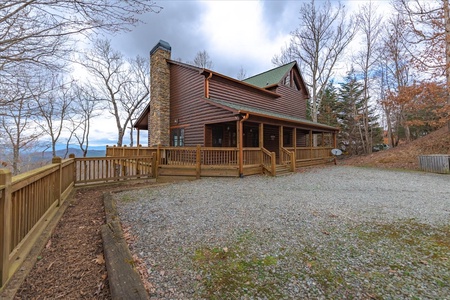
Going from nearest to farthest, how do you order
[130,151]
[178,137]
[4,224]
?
1. [4,224]
2. [130,151]
3. [178,137]

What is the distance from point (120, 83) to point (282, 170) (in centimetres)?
2437

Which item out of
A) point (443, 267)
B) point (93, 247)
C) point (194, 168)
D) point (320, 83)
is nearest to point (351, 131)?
point (320, 83)

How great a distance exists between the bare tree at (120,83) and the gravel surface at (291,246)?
80.0ft

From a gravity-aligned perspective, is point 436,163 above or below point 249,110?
below

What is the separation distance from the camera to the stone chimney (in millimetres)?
13508

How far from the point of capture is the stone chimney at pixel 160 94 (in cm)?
1351

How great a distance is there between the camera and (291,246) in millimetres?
2885

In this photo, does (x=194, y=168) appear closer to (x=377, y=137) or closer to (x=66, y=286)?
(x=66, y=286)

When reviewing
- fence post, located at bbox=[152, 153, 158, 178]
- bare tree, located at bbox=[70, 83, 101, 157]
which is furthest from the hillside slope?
bare tree, located at bbox=[70, 83, 101, 157]

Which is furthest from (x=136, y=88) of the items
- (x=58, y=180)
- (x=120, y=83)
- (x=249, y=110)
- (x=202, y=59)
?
(x=58, y=180)

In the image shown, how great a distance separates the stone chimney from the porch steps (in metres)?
7.59

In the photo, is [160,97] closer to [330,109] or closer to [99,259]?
[99,259]

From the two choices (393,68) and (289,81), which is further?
(393,68)

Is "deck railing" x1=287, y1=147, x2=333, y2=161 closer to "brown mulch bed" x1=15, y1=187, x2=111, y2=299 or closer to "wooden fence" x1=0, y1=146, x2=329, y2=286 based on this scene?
"wooden fence" x1=0, y1=146, x2=329, y2=286
